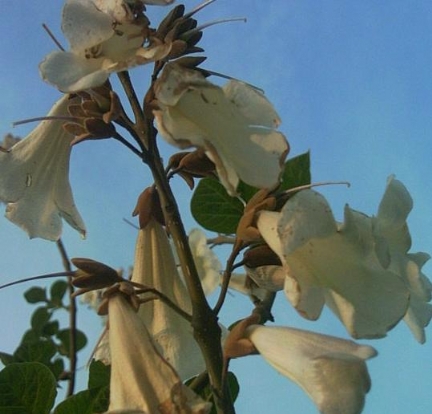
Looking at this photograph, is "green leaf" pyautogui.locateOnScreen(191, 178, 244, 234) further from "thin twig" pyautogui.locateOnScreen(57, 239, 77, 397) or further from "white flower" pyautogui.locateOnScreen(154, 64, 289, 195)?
"thin twig" pyautogui.locateOnScreen(57, 239, 77, 397)

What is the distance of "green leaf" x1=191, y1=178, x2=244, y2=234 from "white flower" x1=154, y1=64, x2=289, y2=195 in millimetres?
323

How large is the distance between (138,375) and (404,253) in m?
0.45

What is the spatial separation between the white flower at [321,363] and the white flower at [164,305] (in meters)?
0.21

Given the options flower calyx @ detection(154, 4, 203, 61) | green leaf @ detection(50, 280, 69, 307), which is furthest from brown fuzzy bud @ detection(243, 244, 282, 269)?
green leaf @ detection(50, 280, 69, 307)

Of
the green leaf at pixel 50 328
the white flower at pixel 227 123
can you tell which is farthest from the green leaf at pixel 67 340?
the white flower at pixel 227 123

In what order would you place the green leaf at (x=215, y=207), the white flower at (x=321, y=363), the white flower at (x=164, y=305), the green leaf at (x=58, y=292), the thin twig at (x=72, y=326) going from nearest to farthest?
1. the white flower at (x=321, y=363)
2. the white flower at (x=164, y=305)
3. the green leaf at (x=215, y=207)
4. the thin twig at (x=72, y=326)
5. the green leaf at (x=58, y=292)

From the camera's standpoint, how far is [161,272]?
1324 millimetres

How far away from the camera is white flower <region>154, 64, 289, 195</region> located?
3.31ft

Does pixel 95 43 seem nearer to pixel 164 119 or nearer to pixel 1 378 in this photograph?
pixel 164 119

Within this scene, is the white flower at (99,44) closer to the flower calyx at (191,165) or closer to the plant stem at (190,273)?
the plant stem at (190,273)

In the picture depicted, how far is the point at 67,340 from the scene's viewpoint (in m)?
2.71

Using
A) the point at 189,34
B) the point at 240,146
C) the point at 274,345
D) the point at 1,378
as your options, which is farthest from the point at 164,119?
the point at 1,378

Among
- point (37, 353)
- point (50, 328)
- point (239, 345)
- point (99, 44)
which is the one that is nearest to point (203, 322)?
point (239, 345)

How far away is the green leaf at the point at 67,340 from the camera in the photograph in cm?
268
